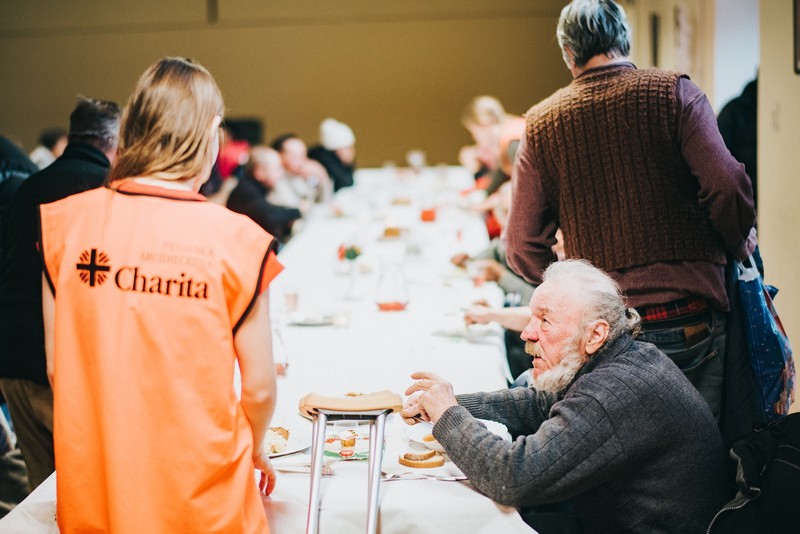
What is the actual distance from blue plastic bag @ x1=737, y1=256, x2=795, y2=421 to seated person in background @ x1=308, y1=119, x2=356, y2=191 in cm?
733

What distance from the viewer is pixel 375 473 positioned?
154cm

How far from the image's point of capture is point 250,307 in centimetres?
137

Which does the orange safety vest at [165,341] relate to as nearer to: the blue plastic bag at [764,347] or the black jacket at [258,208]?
the blue plastic bag at [764,347]

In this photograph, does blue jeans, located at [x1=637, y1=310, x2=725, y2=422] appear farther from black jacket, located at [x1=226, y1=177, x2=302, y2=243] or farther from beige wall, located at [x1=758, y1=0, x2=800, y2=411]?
black jacket, located at [x1=226, y1=177, x2=302, y2=243]

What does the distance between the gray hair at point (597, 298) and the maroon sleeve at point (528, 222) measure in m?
0.56

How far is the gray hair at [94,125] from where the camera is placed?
2.57m

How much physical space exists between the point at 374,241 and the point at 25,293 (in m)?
2.75

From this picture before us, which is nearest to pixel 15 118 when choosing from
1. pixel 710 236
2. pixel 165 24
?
pixel 165 24

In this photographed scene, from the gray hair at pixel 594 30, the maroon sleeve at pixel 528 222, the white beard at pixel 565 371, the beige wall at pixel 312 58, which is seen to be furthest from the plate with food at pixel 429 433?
the beige wall at pixel 312 58

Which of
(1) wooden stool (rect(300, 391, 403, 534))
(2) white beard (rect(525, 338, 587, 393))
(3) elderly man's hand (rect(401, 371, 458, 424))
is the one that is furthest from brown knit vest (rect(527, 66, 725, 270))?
(1) wooden stool (rect(300, 391, 403, 534))

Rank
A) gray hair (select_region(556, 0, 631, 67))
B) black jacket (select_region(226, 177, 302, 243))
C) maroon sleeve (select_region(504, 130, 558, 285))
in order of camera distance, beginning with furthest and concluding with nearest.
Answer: black jacket (select_region(226, 177, 302, 243))
maroon sleeve (select_region(504, 130, 558, 285))
gray hair (select_region(556, 0, 631, 67))

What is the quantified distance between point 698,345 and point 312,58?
37.5 ft

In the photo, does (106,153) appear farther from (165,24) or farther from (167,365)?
(165,24)

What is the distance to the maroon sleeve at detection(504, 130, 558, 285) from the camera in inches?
93.1
